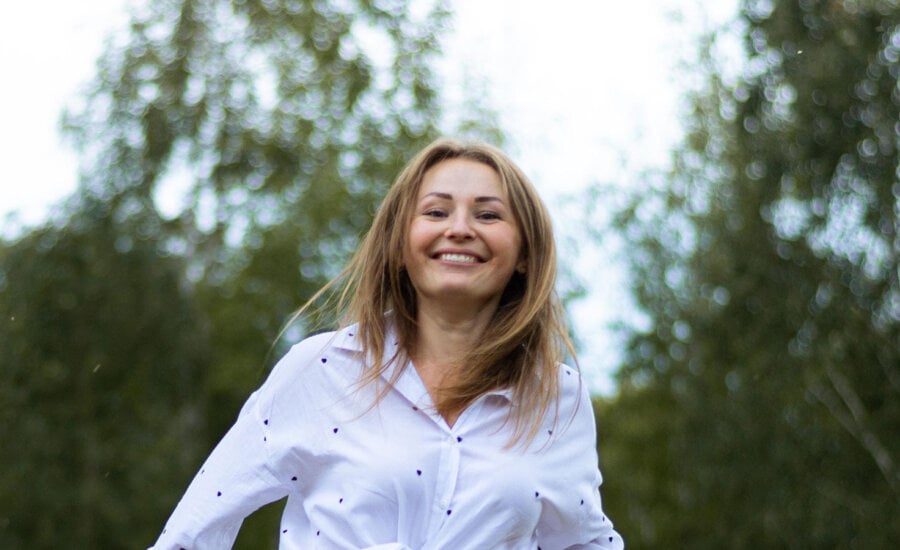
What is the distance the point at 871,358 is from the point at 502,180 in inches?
560

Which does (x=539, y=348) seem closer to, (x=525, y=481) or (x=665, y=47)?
(x=525, y=481)

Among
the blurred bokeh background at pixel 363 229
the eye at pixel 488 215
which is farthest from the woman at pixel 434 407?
the blurred bokeh background at pixel 363 229

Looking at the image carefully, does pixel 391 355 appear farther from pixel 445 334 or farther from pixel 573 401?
pixel 573 401

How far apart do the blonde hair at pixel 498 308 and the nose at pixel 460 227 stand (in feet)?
0.43

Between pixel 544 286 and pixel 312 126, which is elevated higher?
pixel 544 286

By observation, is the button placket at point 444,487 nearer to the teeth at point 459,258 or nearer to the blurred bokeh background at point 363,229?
the teeth at point 459,258

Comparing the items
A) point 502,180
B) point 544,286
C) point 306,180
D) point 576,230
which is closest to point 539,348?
point 544,286

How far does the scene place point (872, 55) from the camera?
16062mm

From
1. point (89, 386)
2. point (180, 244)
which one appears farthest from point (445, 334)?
point (180, 244)

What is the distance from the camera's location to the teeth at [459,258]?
3178mm

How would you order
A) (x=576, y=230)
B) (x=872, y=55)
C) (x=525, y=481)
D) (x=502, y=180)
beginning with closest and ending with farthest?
1. (x=525, y=481)
2. (x=502, y=180)
3. (x=872, y=55)
4. (x=576, y=230)

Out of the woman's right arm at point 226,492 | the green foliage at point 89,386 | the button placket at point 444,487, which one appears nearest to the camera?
the button placket at point 444,487

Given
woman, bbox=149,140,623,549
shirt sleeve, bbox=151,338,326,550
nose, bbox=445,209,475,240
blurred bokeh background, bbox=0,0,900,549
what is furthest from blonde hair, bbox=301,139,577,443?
blurred bokeh background, bbox=0,0,900,549

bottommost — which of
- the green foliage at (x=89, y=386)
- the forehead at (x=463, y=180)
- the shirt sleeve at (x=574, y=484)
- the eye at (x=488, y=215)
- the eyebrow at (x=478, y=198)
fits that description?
the green foliage at (x=89, y=386)
